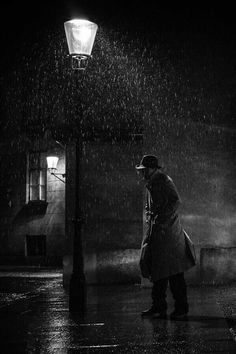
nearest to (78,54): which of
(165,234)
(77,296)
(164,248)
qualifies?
(165,234)

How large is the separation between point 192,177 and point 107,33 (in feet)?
11.5

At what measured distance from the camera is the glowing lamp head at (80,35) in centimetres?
877

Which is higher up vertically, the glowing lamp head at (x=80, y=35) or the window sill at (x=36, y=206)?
the glowing lamp head at (x=80, y=35)

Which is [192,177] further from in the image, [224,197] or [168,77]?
[168,77]

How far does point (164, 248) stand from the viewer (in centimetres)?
790

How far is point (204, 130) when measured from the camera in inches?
463

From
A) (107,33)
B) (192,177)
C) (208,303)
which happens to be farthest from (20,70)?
(208,303)

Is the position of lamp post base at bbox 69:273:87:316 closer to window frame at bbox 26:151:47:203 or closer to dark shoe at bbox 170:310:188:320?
dark shoe at bbox 170:310:188:320

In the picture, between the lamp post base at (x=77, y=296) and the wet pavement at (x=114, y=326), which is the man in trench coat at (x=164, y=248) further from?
the lamp post base at (x=77, y=296)

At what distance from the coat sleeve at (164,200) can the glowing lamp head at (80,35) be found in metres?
2.46

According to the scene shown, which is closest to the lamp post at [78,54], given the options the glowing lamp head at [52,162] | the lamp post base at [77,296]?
the lamp post base at [77,296]

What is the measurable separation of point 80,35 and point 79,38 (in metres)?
0.05

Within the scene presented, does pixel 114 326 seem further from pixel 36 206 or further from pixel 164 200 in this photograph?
pixel 36 206

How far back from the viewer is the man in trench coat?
783cm
